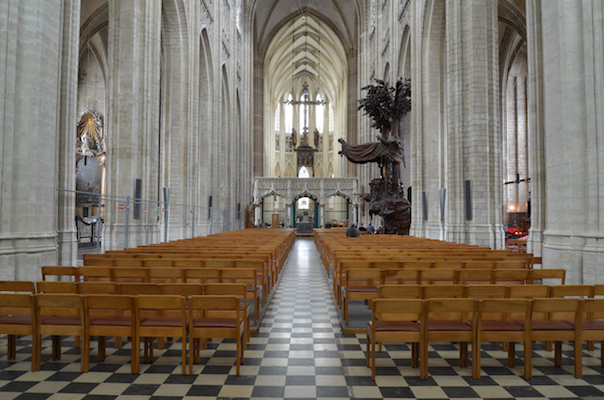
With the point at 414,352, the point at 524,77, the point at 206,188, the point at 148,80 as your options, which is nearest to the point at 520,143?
the point at 524,77

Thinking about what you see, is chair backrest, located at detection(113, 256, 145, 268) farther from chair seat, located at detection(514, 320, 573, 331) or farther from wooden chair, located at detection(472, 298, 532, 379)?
chair seat, located at detection(514, 320, 573, 331)

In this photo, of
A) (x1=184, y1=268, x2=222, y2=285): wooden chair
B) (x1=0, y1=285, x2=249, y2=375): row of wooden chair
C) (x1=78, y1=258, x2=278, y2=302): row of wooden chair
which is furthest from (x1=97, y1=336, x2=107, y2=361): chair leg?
(x1=78, y1=258, x2=278, y2=302): row of wooden chair

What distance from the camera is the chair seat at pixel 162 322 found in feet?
12.0

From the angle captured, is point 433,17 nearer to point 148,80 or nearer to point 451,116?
point 451,116

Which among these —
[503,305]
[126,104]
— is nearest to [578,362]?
[503,305]

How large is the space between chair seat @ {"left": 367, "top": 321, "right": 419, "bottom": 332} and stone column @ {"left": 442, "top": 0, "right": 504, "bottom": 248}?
876cm

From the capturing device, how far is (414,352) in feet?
12.8

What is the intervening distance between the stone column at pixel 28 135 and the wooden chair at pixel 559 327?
6.40m

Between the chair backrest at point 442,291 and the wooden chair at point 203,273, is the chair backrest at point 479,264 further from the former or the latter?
the wooden chair at point 203,273

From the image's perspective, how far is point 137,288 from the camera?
4074mm

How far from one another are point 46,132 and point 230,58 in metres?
20.5

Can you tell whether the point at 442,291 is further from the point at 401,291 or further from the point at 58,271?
the point at 58,271

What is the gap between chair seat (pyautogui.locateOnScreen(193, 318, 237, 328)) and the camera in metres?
3.65

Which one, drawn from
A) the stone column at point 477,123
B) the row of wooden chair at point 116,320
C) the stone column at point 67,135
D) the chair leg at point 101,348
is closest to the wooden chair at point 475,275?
the row of wooden chair at point 116,320
